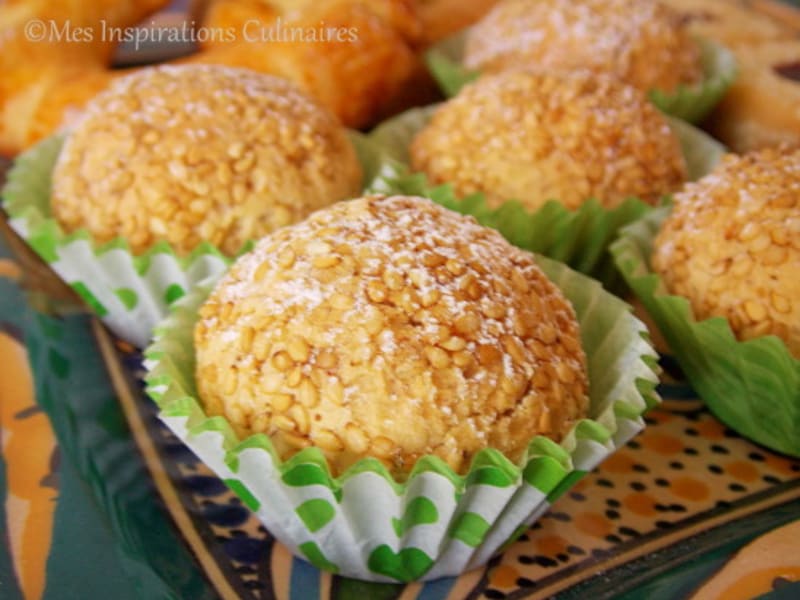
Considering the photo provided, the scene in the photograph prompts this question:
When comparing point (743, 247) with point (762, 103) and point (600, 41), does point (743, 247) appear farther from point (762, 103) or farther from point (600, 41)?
point (762, 103)

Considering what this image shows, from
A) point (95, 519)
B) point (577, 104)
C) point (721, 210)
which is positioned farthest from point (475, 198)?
point (95, 519)

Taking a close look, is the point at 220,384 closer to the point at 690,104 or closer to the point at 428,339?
the point at 428,339

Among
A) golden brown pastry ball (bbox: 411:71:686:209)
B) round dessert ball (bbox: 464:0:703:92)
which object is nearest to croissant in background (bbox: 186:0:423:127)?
round dessert ball (bbox: 464:0:703:92)

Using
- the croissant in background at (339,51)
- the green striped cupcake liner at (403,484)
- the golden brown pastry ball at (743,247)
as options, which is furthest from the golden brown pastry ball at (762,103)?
the green striped cupcake liner at (403,484)

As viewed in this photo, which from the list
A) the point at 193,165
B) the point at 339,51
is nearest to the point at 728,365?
the point at 193,165

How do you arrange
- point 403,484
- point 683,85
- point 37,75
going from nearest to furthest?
point 403,484
point 37,75
point 683,85

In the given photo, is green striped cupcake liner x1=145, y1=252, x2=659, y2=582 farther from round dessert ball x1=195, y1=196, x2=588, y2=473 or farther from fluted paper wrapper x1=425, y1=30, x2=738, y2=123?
fluted paper wrapper x1=425, y1=30, x2=738, y2=123
